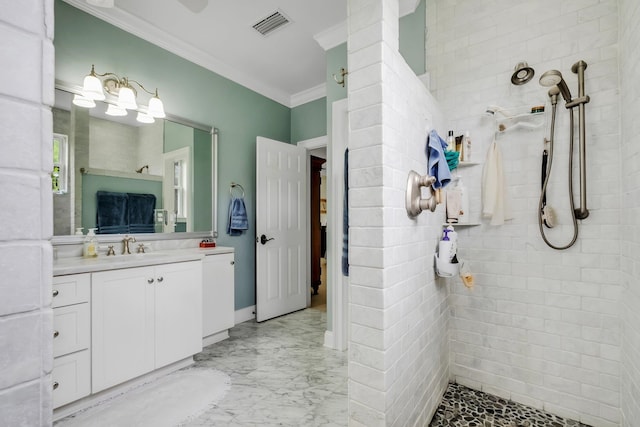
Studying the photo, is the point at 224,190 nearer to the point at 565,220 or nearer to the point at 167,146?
the point at 167,146

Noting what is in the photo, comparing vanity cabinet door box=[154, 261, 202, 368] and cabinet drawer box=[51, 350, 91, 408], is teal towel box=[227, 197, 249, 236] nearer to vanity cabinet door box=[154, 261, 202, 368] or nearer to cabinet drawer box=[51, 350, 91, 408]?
vanity cabinet door box=[154, 261, 202, 368]

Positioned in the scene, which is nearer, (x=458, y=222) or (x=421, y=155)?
(x=421, y=155)

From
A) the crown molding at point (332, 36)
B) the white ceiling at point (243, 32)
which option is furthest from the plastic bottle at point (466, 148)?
the crown molding at point (332, 36)

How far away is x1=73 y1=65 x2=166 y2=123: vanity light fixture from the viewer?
2191 mm

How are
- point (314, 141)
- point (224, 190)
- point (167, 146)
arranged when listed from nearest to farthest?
Answer: point (167, 146) < point (224, 190) < point (314, 141)

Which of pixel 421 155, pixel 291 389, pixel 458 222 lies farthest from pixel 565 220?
pixel 291 389

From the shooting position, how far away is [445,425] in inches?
65.2

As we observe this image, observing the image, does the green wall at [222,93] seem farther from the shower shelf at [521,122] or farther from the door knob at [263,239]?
the shower shelf at [521,122]

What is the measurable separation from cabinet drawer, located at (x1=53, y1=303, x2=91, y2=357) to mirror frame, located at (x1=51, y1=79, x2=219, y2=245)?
634mm

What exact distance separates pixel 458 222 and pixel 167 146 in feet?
8.20

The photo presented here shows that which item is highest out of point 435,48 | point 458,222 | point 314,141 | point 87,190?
point 435,48

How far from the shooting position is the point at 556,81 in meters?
1.62

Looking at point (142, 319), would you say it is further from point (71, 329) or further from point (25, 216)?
point (25, 216)

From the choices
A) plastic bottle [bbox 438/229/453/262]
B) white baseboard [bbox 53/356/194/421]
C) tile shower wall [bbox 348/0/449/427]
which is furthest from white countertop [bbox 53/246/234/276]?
plastic bottle [bbox 438/229/453/262]
